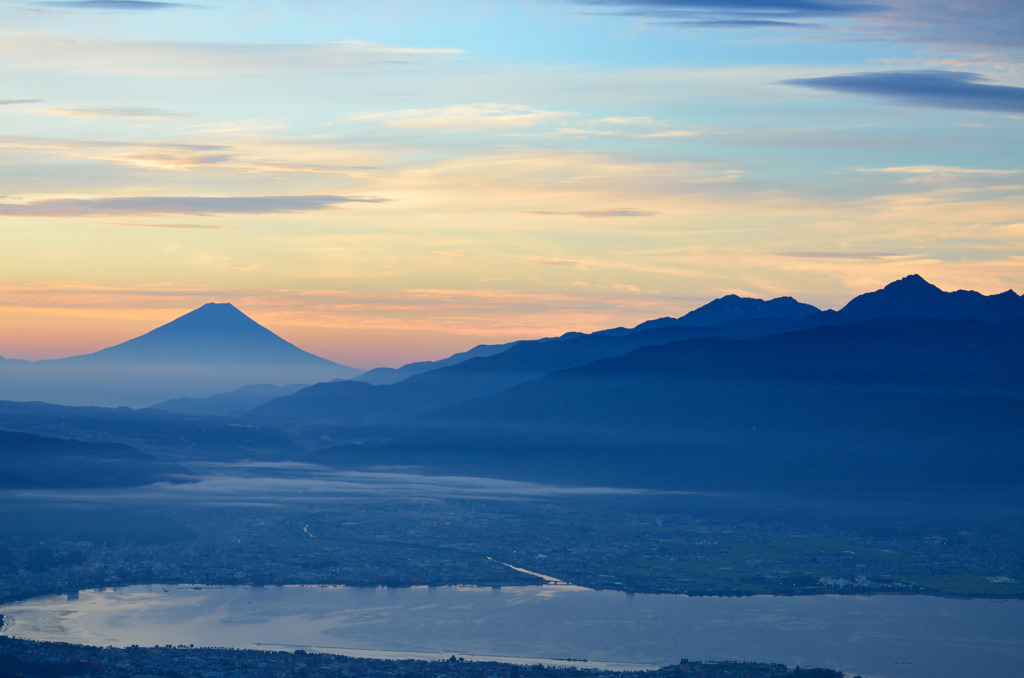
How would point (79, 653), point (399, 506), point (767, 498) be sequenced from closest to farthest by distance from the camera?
1. point (79, 653)
2. point (399, 506)
3. point (767, 498)

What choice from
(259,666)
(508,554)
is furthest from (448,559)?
(259,666)

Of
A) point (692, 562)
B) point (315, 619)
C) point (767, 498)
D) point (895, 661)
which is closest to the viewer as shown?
point (895, 661)

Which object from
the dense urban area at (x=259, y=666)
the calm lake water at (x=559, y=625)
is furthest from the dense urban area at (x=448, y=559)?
the calm lake water at (x=559, y=625)

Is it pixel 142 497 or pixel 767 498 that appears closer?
pixel 142 497

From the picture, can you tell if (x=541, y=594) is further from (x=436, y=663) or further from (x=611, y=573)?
(x=436, y=663)

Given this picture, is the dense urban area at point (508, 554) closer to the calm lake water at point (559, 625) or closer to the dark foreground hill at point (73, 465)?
the calm lake water at point (559, 625)

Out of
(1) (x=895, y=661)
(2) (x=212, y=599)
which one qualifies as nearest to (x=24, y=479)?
(2) (x=212, y=599)

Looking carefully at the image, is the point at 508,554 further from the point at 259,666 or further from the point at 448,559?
the point at 259,666

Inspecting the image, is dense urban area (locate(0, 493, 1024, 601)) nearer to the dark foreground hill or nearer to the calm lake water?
the calm lake water
